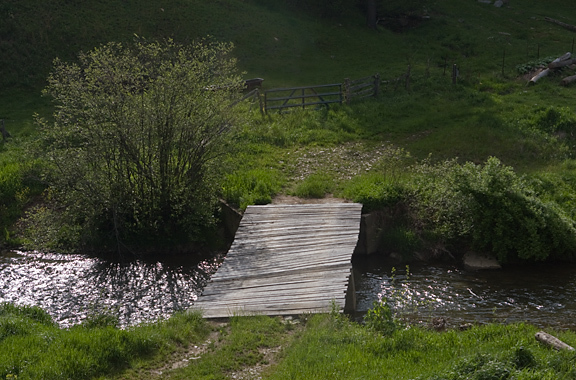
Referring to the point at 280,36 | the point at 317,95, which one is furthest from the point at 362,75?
the point at 317,95

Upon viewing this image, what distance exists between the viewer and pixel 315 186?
1817 cm

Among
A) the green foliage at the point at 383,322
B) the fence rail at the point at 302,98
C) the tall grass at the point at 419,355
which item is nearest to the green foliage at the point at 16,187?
the fence rail at the point at 302,98

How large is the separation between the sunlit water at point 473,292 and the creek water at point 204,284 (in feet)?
0.07

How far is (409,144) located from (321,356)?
13.6 meters

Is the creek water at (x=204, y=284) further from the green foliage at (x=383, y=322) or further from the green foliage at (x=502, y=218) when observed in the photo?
the green foliage at (x=383, y=322)

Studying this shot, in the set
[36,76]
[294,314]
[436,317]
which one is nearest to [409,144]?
[436,317]

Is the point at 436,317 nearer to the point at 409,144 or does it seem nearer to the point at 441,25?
the point at 409,144

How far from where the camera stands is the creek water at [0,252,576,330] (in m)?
12.9

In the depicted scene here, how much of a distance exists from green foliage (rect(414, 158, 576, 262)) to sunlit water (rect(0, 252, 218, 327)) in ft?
21.2

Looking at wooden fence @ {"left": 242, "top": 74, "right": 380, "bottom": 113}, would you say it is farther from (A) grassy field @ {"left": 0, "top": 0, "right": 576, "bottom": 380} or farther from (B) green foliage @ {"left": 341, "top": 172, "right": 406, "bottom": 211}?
(B) green foliage @ {"left": 341, "top": 172, "right": 406, "bottom": 211}

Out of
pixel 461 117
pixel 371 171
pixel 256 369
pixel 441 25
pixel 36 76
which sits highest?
pixel 441 25

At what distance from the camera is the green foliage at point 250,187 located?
682 inches

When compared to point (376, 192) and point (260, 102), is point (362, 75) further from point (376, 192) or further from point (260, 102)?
point (376, 192)

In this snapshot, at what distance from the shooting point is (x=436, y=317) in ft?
41.2
